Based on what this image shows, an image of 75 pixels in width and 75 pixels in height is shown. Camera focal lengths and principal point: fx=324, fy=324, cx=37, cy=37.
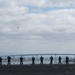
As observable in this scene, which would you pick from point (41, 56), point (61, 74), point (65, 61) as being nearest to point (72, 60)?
point (65, 61)

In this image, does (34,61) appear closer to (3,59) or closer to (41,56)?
(41,56)

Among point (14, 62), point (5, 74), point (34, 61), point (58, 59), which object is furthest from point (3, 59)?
point (5, 74)

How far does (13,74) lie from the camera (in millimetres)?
27734

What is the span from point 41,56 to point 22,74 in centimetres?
1953

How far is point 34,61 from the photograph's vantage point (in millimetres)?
45719

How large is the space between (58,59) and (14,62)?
6.41 metres

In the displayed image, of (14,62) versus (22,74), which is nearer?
(22,74)

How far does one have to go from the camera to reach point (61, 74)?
27.2 metres

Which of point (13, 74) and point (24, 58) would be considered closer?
point (13, 74)

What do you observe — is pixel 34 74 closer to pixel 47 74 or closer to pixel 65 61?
pixel 47 74

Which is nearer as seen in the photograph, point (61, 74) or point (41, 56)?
point (61, 74)

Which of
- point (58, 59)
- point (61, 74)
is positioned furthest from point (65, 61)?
point (61, 74)

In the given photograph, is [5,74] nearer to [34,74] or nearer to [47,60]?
[34,74]

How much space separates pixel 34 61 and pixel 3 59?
4.68m
